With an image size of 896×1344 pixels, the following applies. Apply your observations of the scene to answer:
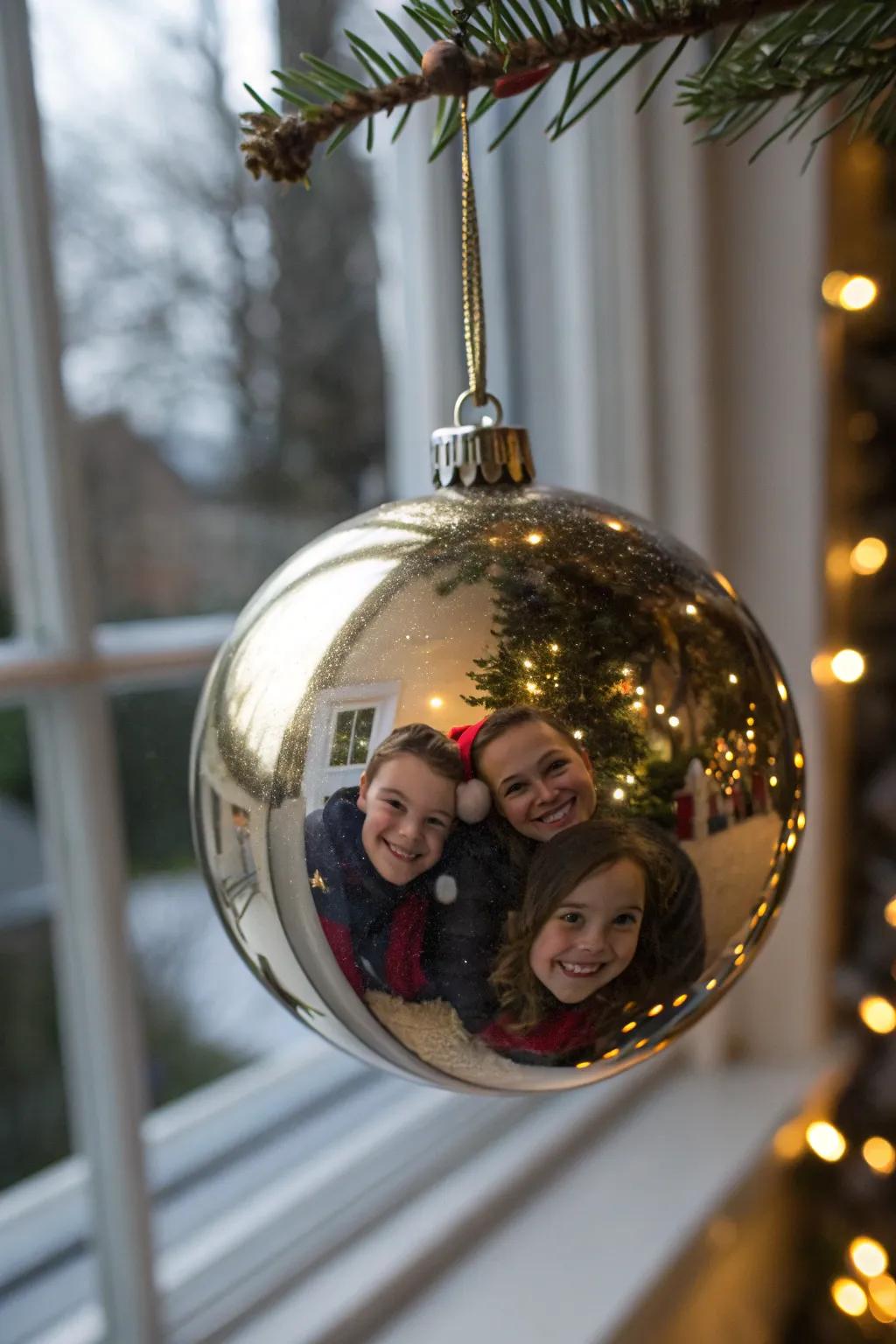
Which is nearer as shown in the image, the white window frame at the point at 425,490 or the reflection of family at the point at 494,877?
the reflection of family at the point at 494,877

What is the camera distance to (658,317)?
1.10 metres

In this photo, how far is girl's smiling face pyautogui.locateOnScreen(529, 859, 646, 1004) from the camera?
284 mm

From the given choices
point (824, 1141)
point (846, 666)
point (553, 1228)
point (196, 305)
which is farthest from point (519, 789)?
point (824, 1141)

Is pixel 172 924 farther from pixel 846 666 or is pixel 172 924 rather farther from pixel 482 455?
pixel 846 666

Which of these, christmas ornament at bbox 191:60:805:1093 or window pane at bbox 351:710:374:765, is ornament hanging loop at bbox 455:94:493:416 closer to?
christmas ornament at bbox 191:60:805:1093

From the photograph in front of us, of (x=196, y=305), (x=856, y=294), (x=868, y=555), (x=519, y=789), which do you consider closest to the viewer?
(x=519, y=789)

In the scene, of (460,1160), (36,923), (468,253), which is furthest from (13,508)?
(460,1160)

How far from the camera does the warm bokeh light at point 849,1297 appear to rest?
1235 mm

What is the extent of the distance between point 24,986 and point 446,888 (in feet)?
1.77

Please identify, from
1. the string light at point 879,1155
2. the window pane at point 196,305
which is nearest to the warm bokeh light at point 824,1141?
the string light at point 879,1155

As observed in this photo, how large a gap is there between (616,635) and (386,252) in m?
0.77

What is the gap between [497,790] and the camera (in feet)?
0.92

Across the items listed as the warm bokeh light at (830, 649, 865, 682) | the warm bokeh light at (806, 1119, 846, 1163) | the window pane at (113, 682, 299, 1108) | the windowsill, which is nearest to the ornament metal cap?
the window pane at (113, 682, 299, 1108)

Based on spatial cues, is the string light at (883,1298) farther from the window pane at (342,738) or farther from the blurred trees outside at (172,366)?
the window pane at (342,738)
